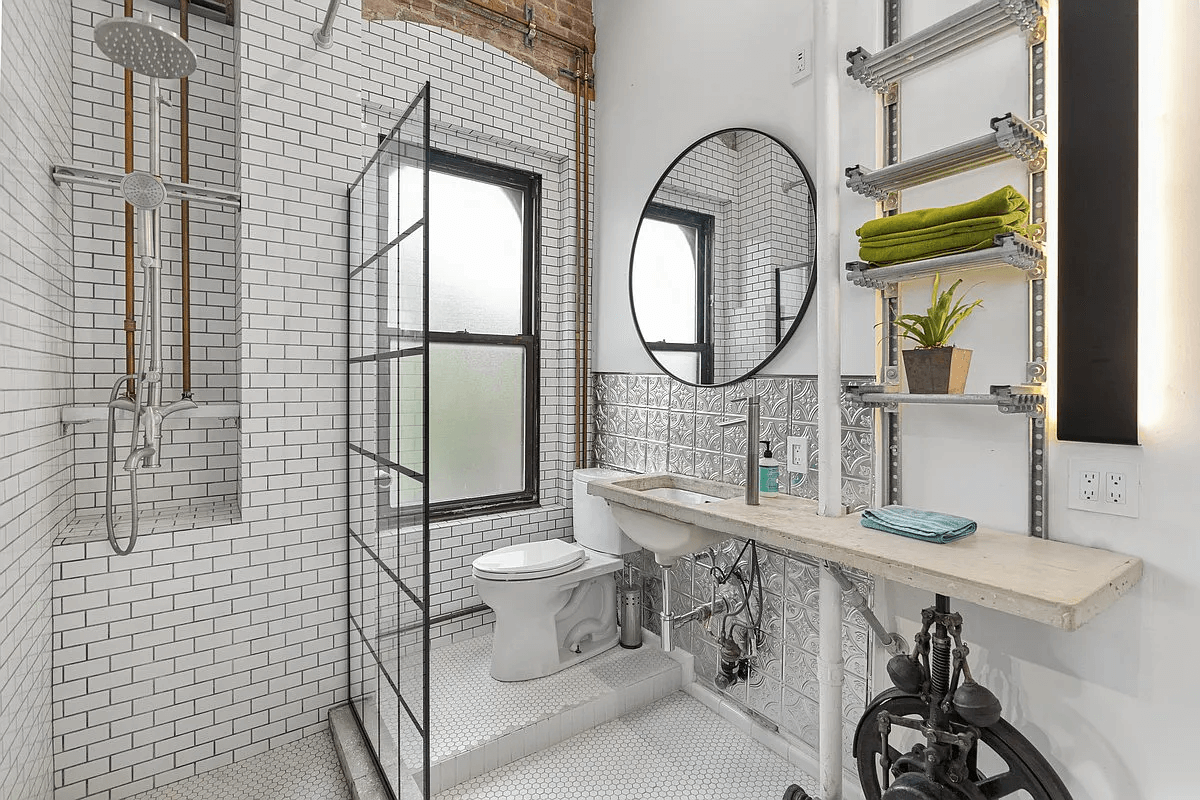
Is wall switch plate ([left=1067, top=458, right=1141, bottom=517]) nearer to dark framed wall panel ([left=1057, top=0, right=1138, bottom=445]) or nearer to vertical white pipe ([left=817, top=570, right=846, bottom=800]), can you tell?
dark framed wall panel ([left=1057, top=0, right=1138, bottom=445])

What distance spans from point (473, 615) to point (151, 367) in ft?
5.48

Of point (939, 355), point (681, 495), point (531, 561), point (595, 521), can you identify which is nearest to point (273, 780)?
point (531, 561)

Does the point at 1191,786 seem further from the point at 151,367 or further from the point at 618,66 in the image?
the point at 618,66

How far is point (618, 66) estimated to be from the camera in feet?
9.36

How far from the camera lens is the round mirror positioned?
6.62 feet

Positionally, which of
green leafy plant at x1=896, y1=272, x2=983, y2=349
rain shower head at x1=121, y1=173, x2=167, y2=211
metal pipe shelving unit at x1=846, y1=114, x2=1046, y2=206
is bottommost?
green leafy plant at x1=896, y1=272, x2=983, y2=349

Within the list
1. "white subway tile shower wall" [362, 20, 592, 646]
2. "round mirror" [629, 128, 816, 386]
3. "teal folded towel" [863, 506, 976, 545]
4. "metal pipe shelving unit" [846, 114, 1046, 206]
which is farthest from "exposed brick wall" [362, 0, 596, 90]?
"teal folded towel" [863, 506, 976, 545]

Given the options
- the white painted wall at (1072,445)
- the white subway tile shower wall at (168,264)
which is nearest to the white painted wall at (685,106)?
the white painted wall at (1072,445)

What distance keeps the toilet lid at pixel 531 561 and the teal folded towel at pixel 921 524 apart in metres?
1.24

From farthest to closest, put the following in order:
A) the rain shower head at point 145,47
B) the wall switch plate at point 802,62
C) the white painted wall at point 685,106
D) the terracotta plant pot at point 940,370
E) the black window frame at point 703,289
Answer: the black window frame at point 703,289
the wall switch plate at point 802,62
the white painted wall at point 685,106
the terracotta plant pot at point 940,370
the rain shower head at point 145,47

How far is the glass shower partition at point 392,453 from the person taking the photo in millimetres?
1571

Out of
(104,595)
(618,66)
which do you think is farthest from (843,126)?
(104,595)

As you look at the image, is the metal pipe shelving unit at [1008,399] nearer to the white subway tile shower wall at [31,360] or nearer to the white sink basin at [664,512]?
the white sink basin at [664,512]

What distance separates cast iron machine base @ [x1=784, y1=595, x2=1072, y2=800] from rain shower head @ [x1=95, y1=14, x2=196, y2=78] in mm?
2127
